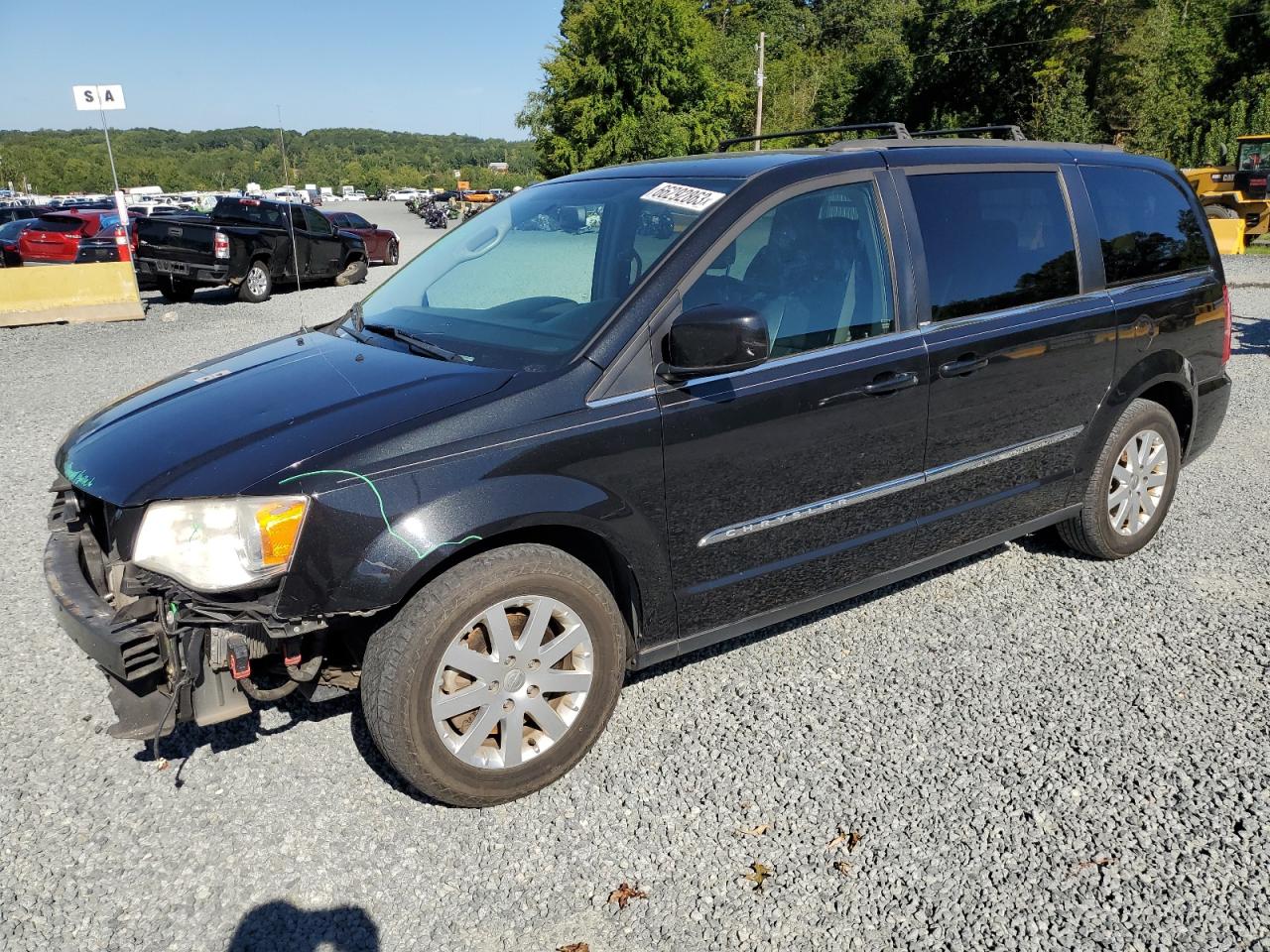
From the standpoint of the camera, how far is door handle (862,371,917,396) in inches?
136

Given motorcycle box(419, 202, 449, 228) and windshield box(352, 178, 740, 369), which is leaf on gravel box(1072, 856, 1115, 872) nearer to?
windshield box(352, 178, 740, 369)

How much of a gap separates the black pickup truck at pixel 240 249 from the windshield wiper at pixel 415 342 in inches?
431

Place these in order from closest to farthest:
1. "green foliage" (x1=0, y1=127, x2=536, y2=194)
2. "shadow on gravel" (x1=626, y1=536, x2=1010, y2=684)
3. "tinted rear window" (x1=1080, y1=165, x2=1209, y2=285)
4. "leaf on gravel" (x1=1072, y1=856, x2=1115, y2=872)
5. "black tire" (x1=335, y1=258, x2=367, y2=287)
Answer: "leaf on gravel" (x1=1072, y1=856, x2=1115, y2=872) → "shadow on gravel" (x1=626, y1=536, x2=1010, y2=684) → "tinted rear window" (x1=1080, y1=165, x2=1209, y2=285) → "black tire" (x1=335, y1=258, x2=367, y2=287) → "green foliage" (x1=0, y1=127, x2=536, y2=194)

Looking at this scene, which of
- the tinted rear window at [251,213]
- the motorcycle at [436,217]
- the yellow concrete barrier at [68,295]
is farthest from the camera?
the motorcycle at [436,217]

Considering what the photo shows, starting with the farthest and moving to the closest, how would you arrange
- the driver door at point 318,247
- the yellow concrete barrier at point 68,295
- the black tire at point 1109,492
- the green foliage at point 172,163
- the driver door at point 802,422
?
1. the green foliage at point 172,163
2. the driver door at point 318,247
3. the yellow concrete barrier at point 68,295
4. the black tire at point 1109,492
5. the driver door at point 802,422

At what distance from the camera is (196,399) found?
10.6 feet

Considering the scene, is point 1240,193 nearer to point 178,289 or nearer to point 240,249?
point 240,249

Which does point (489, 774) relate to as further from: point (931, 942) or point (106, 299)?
point (106, 299)

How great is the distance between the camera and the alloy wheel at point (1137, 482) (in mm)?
4570

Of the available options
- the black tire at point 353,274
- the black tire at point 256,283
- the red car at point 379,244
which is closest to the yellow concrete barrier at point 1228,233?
the black tire at point 353,274

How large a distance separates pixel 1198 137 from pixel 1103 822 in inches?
2090

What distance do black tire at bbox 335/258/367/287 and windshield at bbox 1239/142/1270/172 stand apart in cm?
2318

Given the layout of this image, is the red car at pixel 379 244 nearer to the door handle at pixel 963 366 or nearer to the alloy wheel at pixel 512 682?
the door handle at pixel 963 366

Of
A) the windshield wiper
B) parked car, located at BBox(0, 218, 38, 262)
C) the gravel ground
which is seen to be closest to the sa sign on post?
parked car, located at BBox(0, 218, 38, 262)
